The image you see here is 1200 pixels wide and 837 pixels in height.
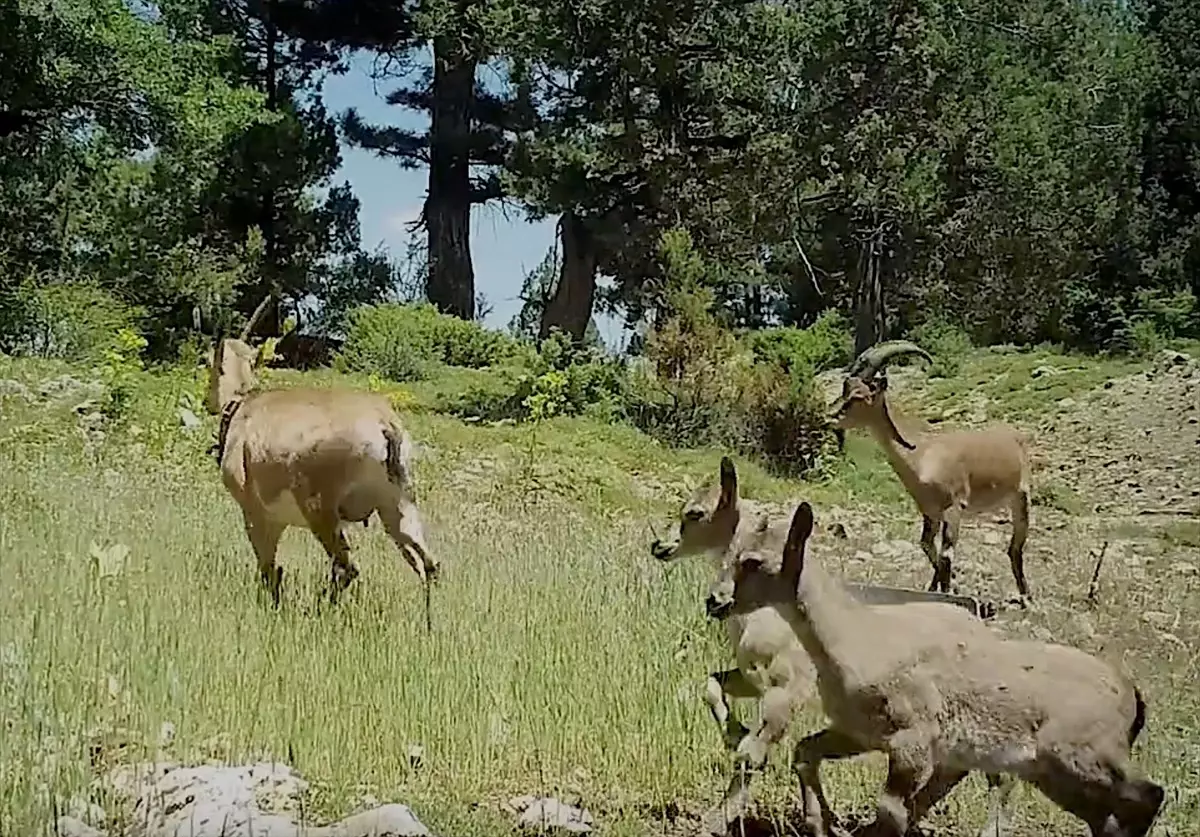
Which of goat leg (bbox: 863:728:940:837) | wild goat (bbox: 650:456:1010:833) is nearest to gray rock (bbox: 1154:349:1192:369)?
wild goat (bbox: 650:456:1010:833)

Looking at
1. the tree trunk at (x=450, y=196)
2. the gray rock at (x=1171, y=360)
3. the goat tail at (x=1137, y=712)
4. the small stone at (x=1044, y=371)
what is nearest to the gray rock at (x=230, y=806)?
the goat tail at (x=1137, y=712)

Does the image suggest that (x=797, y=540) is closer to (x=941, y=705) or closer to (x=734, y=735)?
(x=941, y=705)

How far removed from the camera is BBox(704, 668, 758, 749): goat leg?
424 centimetres

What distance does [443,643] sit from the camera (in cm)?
520

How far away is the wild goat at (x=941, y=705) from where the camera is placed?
347 centimetres

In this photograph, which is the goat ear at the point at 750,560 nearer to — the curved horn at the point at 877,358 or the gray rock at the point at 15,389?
the curved horn at the point at 877,358

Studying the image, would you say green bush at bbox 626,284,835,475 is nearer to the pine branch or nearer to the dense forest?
the dense forest

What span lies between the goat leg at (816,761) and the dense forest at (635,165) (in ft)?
35.7

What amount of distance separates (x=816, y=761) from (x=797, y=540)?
0.56 meters

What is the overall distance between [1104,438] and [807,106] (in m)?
5.95

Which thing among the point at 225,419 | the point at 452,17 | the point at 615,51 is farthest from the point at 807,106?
the point at 225,419

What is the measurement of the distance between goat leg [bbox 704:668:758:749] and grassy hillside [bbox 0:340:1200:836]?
5.2 inches

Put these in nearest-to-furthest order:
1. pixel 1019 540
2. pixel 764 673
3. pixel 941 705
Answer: pixel 941 705, pixel 764 673, pixel 1019 540

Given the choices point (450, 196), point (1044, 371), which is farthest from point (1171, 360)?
point (450, 196)
